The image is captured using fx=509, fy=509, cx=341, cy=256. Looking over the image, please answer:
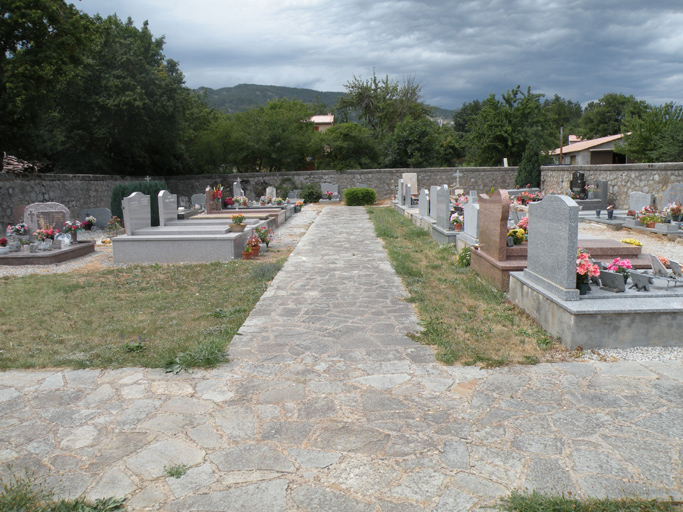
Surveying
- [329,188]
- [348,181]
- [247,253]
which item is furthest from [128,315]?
[348,181]

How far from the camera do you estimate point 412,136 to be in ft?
108

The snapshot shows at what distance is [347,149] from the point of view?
3316cm

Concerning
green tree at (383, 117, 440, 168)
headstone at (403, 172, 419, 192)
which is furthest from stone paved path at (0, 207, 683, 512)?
green tree at (383, 117, 440, 168)

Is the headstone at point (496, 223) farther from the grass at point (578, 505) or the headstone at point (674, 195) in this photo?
the headstone at point (674, 195)

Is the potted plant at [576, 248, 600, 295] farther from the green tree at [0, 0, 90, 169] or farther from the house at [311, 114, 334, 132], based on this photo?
the house at [311, 114, 334, 132]

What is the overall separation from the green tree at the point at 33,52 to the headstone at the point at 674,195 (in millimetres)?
18781

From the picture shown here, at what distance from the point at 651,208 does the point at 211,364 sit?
44.1 ft

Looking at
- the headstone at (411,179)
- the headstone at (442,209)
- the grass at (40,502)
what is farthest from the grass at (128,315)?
the headstone at (411,179)

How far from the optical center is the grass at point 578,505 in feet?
8.35

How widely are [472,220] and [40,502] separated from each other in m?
8.54

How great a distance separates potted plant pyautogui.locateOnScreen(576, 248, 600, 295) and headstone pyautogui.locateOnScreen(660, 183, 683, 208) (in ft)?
36.4

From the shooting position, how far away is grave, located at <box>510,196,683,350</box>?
15.9ft

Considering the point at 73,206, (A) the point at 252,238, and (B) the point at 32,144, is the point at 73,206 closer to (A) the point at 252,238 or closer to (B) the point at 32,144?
(B) the point at 32,144

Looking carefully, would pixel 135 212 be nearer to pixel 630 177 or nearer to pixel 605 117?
pixel 630 177
